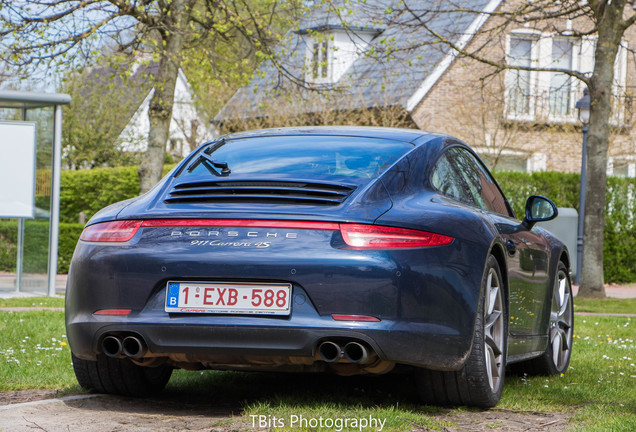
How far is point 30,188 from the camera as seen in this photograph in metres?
14.2

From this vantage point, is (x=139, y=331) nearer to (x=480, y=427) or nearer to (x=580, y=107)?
(x=480, y=427)

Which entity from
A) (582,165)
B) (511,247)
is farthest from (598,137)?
(511,247)

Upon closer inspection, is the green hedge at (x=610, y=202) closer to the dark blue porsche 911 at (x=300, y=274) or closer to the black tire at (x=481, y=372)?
the black tire at (x=481, y=372)

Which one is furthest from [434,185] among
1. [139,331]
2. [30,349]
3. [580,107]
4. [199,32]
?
[580,107]

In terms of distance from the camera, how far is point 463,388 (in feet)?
15.5

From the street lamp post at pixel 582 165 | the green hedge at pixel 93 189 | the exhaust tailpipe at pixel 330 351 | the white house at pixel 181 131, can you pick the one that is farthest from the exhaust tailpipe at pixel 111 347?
the white house at pixel 181 131

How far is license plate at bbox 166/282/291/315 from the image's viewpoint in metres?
4.25

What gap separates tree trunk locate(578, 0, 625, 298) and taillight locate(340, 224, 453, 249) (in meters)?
11.2

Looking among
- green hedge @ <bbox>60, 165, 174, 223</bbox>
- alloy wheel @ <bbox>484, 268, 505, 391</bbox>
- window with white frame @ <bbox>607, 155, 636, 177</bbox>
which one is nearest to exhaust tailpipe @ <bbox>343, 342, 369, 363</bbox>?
alloy wheel @ <bbox>484, 268, 505, 391</bbox>

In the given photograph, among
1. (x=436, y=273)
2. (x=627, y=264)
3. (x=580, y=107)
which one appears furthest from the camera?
(x=627, y=264)

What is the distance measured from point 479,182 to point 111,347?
8.02ft

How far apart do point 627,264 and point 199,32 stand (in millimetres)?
11168

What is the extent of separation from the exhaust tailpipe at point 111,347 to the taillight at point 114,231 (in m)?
0.45

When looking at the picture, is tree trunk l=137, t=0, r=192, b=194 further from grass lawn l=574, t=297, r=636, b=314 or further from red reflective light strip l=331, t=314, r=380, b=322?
red reflective light strip l=331, t=314, r=380, b=322
